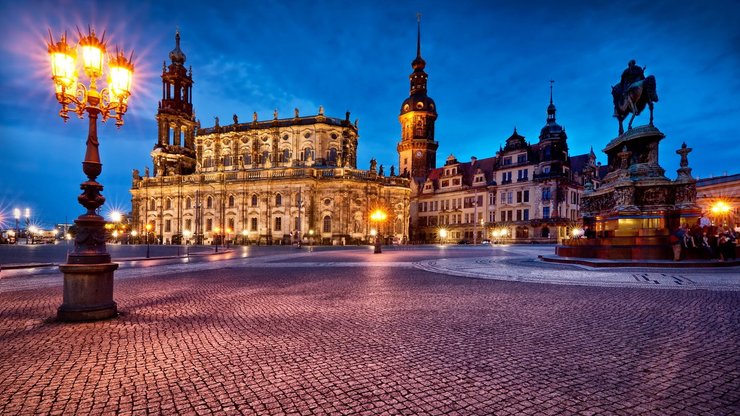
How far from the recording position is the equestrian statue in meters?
18.6

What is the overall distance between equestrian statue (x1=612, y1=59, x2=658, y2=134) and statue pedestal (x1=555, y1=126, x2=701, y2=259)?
1246 mm

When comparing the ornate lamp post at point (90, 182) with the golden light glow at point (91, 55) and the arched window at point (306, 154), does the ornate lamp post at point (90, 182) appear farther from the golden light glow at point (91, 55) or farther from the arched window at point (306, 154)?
the arched window at point (306, 154)

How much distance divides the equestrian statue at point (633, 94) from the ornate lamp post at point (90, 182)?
21.7m

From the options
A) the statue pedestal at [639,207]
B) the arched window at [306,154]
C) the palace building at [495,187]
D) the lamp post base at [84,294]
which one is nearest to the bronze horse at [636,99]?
the statue pedestal at [639,207]

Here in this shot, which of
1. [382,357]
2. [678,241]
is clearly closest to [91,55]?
[382,357]

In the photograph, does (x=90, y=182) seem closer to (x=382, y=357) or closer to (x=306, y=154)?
(x=382, y=357)

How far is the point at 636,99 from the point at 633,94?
295mm

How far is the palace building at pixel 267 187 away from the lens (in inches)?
2403

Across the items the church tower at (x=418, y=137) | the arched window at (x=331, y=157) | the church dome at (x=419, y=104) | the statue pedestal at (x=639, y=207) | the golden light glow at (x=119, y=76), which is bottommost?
the statue pedestal at (x=639, y=207)

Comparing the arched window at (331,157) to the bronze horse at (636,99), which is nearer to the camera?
the bronze horse at (636,99)

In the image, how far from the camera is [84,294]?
6875 mm

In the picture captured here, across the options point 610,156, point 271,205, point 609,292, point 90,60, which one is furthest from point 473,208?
point 90,60

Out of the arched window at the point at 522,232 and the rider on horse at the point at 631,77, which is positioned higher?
the rider on horse at the point at 631,77

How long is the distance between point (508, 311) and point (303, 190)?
55132 mm
